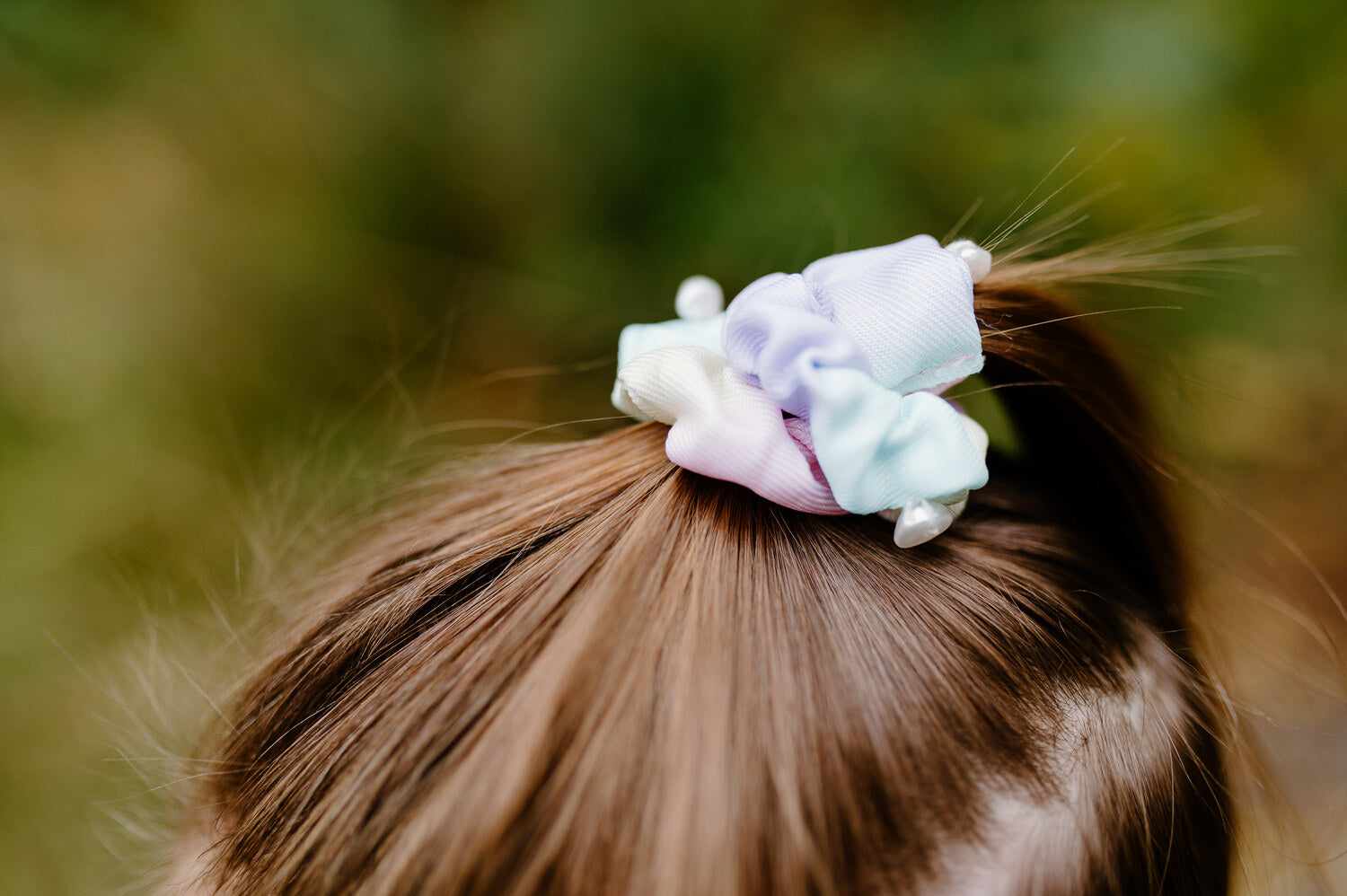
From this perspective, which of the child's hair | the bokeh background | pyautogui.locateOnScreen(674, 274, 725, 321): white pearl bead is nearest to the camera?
the child's hair

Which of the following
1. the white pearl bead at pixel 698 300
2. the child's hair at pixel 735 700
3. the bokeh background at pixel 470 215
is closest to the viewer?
the child's hair at pixel 735 700

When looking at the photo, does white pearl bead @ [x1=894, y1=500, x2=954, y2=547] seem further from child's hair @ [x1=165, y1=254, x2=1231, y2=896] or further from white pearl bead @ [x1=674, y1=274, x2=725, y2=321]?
white pearl bead @ [x1=674, y1=274, x2=725, y2=321]

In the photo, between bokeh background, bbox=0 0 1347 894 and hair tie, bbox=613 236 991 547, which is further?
bokeh background, bbox=0 0 1347 894

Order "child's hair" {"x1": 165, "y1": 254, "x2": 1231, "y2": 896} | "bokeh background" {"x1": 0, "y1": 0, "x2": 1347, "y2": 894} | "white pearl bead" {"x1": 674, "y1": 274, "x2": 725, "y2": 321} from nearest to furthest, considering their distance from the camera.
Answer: "child's hair" {"x1": 165, "y1": 254, "x2": 1231, "y2": 896} < "white pearl bead" {"x1": 674, "y1": 274, "x2": 725, "y2": 321} < "bokeh background" {"x1": 0, "y1": 0, "x2": 1347, "y2": 894}

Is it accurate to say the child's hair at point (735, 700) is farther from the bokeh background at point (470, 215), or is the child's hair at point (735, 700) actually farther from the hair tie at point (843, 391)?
the bokeh background at point (470, 215)

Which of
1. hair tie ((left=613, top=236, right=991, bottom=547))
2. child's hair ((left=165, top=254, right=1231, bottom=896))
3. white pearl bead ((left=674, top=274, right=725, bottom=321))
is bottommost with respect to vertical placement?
child's hair ((left=165, top=254, right=1231, bottom=896))

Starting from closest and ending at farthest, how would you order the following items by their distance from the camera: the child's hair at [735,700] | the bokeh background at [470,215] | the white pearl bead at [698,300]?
the child's hair at [735,700]
the white pearl bead at [698,300]
the bokeh background at [470,215]

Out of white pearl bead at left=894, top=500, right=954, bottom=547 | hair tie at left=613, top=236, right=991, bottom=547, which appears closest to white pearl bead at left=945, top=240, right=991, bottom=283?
hair tie at left=613, top=236, right=991, bottom=547

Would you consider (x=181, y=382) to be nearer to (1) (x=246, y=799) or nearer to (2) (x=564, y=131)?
(2) (x=564, y=131)

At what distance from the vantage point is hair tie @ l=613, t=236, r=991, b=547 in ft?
1.17

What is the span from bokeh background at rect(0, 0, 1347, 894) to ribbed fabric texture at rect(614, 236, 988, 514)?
555 mm

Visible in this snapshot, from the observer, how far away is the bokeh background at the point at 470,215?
985mm

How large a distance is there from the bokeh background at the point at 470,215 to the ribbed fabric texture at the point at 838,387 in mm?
555

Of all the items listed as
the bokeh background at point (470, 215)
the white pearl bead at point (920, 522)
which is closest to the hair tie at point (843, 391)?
the white pearl bead at point (920, 522)
